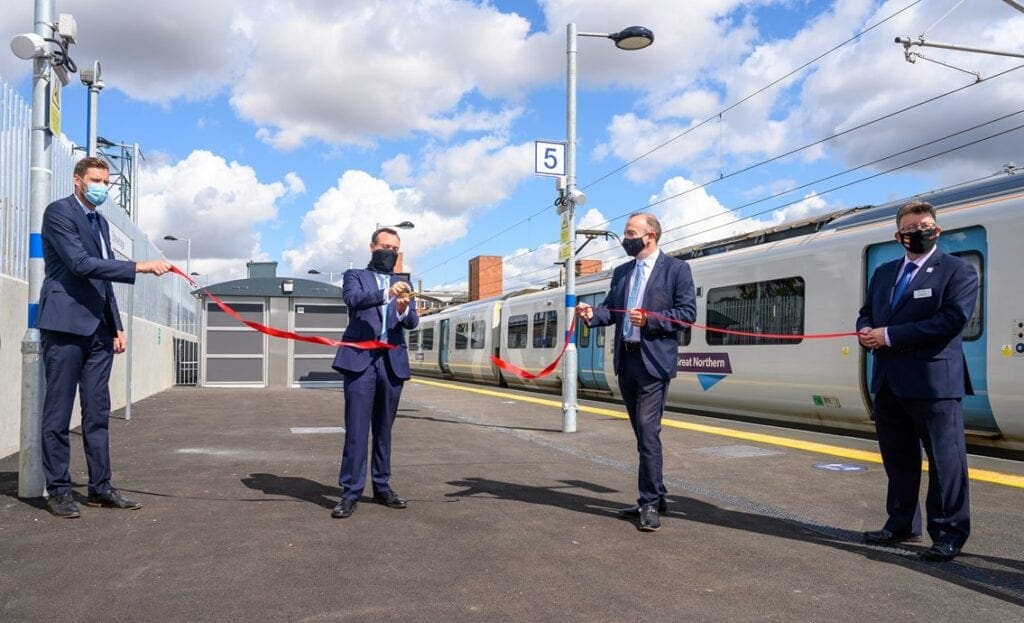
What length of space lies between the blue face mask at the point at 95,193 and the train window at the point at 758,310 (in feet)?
27.5

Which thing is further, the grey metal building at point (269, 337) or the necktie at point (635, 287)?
the grey metal building at point (269, 337)

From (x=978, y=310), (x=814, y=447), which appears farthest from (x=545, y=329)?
(x=978, y=310)

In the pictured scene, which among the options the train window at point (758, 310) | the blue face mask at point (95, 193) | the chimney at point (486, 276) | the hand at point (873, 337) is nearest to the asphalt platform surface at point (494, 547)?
the hand at point (873, 337)

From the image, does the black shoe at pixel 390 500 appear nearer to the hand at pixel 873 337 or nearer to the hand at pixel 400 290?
the hand at pixel 400 290

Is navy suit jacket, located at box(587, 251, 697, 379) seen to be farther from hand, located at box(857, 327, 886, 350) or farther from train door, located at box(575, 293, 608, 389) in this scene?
train door, located at box(575, 293, 608, 389)

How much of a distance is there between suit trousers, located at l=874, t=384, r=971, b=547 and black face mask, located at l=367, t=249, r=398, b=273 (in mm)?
3146

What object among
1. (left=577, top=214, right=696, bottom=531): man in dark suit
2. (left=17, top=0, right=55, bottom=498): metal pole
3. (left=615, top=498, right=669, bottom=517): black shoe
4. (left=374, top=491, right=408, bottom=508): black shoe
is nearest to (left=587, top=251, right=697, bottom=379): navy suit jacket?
(left=577, top=214, right=696, bottom=531): man in dark suit

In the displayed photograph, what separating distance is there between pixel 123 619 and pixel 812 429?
9790 millimetres

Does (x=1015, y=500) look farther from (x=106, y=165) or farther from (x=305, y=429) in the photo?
(x=305, y=429)

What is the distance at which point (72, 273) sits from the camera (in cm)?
470

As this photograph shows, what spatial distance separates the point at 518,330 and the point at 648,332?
17.1 m

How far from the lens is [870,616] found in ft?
10.3

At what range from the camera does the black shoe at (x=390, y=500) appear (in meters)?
5.05

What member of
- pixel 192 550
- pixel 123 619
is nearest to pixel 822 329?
pixel 192 550
